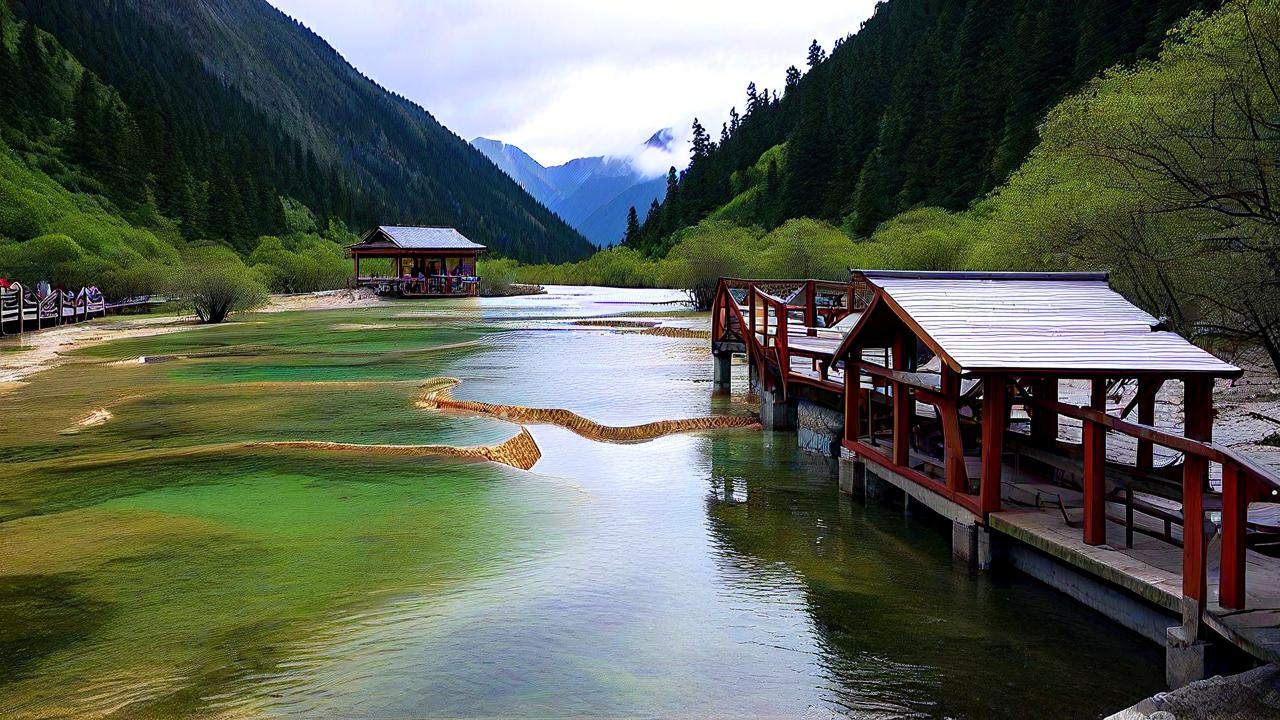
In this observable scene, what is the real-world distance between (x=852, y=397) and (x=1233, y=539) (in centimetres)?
737

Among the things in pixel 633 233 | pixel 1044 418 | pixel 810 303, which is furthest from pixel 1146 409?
pixel 633 233

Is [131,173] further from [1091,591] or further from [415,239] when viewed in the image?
[1091,591]

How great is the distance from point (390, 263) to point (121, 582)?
111252mm

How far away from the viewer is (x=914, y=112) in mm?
92688

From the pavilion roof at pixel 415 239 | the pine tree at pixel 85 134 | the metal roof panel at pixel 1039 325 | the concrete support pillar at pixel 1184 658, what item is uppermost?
the pine tree at pixel 85 134

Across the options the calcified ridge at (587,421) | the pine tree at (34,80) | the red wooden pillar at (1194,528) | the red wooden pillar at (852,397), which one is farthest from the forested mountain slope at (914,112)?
the pine tree at (34,80)

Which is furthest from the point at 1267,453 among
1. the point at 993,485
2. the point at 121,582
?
the point at 121,582

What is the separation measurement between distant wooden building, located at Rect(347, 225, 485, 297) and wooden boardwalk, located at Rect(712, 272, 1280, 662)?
279 feet

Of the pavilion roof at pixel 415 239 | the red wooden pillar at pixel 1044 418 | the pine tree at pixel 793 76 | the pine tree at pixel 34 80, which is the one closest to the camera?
the red wooden pillar at pixel 1044 418

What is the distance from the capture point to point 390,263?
118125 mm

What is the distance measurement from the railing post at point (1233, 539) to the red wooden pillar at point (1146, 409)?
332cm

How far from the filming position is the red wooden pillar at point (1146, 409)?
406 inches

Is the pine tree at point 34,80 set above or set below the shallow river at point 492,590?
above

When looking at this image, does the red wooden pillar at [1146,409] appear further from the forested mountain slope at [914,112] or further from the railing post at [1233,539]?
the forested mountain slope at [914,112]
